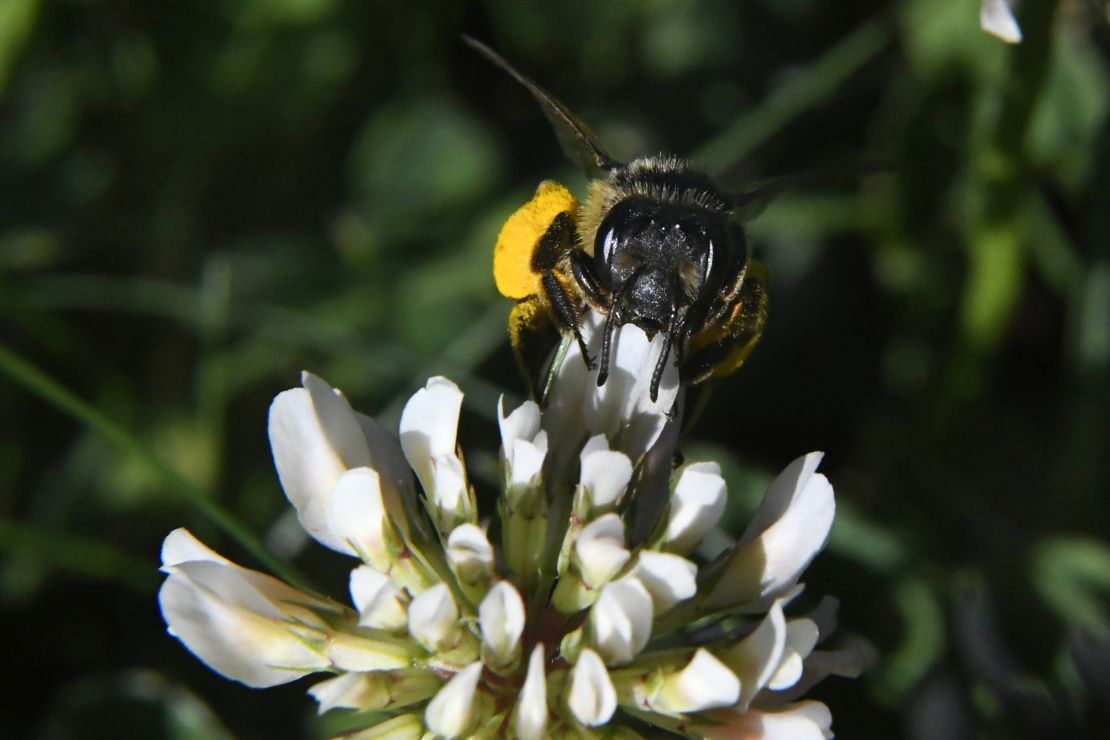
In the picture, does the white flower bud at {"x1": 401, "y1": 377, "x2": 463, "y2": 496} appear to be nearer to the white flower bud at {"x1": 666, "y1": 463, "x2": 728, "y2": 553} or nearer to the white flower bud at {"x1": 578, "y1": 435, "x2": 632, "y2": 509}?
the white flower bud at {"x1": 578, "y1": 435, "x2": 632, "y2": 509}

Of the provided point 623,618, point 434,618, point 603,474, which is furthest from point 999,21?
point 434,618

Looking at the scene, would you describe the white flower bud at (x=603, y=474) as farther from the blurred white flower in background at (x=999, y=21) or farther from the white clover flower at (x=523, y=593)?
the blurred white flower in background at (x=999, y=21)

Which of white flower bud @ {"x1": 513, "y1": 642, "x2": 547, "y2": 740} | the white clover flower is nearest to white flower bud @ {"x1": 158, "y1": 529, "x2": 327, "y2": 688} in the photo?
the white clover flower

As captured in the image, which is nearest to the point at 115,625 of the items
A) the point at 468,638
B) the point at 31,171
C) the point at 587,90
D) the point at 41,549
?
the point at 41,549

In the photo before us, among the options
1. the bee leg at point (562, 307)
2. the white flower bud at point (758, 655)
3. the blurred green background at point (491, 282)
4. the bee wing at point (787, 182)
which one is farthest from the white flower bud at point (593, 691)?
the blurred green background at point (491, 282)

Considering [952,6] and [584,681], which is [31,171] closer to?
[952,6]
